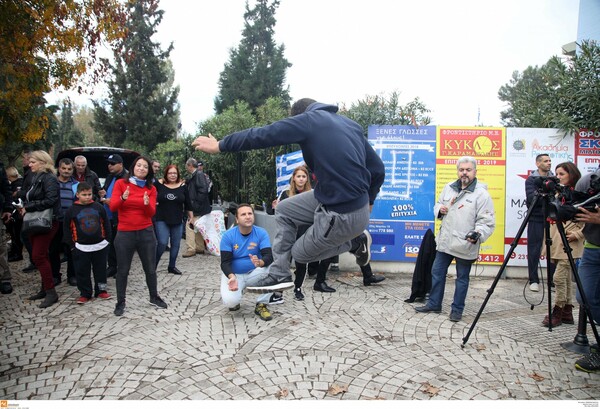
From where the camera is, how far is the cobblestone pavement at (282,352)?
3.44 m

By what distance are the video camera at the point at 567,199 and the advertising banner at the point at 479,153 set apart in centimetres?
403

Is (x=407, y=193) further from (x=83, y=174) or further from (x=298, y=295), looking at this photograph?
(x=83, y=174)

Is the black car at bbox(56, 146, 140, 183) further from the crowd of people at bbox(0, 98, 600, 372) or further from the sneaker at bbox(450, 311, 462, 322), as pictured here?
the sneaker at bbox(450, 311, 462, 322)

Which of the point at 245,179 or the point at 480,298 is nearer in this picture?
the point at 480,298

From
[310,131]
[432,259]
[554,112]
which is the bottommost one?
[432,259]

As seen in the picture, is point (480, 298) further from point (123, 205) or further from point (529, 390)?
point (123, 205)

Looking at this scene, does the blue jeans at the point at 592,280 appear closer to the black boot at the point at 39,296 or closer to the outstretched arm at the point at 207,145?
the outstretched arm at the point at 207,145

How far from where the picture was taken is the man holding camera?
5.29 metres

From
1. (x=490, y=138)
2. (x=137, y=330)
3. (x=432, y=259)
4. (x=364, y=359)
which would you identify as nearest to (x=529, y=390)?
(x=364, y=359)

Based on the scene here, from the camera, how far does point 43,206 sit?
5816 mm

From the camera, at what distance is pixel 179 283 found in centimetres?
Result: 706

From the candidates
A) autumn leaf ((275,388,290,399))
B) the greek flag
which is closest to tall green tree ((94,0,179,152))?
the greek flag

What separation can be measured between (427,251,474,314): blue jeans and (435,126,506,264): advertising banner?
2.86 metres

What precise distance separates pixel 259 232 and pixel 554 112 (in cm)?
673
